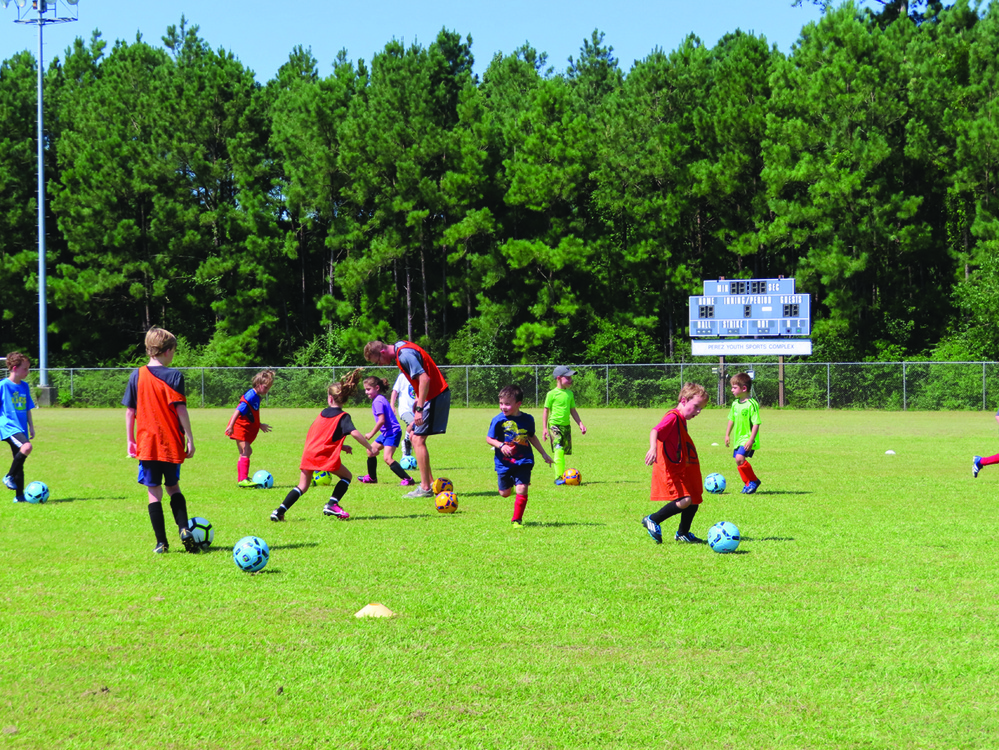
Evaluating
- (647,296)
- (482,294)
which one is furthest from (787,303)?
(482,294)

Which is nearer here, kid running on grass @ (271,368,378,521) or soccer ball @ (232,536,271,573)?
soccer ball @ (232,536,271,573)

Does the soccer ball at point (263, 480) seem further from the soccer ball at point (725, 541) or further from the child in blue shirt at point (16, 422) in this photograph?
the soccer ball at point (725, 541)

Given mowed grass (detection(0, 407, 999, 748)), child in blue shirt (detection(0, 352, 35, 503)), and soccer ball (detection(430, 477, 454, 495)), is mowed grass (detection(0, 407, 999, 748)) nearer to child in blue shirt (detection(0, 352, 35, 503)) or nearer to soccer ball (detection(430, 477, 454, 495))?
soccer ball (detection(430, 477, 454, 495))

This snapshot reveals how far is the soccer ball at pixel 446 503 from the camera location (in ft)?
36.1

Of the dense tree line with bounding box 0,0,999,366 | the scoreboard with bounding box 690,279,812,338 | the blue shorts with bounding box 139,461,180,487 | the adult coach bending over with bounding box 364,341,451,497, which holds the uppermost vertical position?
the dense tree line with bounding box 0,0,999,366

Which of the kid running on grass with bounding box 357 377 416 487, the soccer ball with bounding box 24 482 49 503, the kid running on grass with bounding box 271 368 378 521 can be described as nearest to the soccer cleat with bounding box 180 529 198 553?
the kid running on grass with bounding box 271 368 378 521

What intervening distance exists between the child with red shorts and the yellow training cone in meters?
3.09

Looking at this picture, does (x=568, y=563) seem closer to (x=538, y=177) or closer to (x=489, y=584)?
(x=489, y=584)

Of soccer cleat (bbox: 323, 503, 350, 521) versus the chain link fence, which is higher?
the chain link fence

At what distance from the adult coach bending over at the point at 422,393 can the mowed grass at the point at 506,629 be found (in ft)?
2.18

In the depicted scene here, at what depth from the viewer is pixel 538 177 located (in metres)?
46.7

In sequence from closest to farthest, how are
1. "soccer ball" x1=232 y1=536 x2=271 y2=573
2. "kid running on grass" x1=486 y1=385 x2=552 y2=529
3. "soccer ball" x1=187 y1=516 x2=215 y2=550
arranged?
"soccer ball" x1=232 y1=536 x2=271 y2=573 < "soccer ball" x1=187 y1=516 x2=215 y2=550 < "kid running on grass" x1=486 y1=385 x2=552 y2=529

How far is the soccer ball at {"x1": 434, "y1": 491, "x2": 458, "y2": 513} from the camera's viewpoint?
1099 centimetres

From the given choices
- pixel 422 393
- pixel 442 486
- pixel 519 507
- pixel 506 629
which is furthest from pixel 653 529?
pixel 422 393
